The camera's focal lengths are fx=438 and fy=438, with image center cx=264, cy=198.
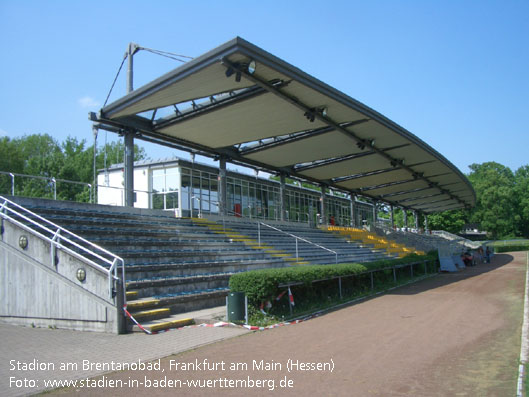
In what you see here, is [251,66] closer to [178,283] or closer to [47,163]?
[178,283]

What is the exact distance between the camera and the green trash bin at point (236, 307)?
10.4 metres

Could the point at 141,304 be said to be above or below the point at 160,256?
below

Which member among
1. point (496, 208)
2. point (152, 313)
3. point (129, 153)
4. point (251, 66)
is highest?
point (251, 66)

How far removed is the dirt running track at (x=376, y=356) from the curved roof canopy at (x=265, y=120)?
25.4 ft

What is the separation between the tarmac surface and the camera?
5.64 m

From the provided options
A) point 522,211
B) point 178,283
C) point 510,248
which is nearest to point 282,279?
point 178,283

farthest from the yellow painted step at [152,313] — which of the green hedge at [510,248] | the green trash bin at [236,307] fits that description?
the green hedge at [510,248]

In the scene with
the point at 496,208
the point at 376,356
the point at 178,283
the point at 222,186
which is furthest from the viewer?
the point at 496,208

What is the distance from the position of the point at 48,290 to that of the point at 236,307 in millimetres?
4242

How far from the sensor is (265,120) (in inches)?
714

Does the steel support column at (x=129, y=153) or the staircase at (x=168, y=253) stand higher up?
the steel support column at (x=129, y=153)

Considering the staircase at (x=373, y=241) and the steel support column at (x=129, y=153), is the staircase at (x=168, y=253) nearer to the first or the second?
the steel support column at (x=129, y=153)

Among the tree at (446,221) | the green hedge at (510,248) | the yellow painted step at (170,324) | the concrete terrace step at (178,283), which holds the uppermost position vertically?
the tree at (446,221)

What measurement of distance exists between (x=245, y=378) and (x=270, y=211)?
87.4 ft
